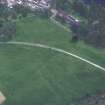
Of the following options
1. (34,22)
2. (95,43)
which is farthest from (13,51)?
(95,43)

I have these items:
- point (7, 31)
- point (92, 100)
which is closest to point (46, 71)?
point (7, 31)

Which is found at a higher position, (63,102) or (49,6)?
(49,6)

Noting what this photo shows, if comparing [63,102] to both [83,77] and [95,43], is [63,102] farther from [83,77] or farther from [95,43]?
[95,43]

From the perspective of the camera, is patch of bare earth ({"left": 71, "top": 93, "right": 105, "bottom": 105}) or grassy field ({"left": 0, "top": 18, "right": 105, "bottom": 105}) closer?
patch of bare earth ({"left": 71, "top": 93, "right": 105, "bottom": 105})

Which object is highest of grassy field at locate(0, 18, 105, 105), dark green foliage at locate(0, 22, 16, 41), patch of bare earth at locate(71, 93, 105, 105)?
dark green foliage at locate(0, 22, 16, 41)

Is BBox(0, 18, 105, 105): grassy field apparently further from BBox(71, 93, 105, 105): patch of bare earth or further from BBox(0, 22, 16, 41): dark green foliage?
BBox(0, 22, 16, 41): dark green foliage

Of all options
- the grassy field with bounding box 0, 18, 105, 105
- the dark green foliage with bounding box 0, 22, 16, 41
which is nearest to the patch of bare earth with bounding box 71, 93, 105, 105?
the grassy field with bounding box 0, 18, 105, 105

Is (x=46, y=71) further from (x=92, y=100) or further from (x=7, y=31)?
(x=92, y=100)

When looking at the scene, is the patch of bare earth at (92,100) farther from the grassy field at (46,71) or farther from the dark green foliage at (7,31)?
the dark green foliage at (7,31)
